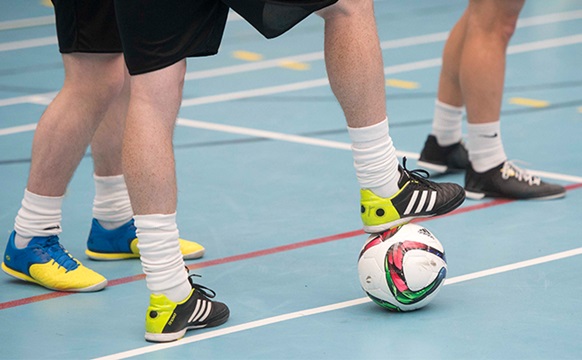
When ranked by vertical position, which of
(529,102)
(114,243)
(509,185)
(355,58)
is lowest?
(529,102)

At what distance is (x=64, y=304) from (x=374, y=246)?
107 cm

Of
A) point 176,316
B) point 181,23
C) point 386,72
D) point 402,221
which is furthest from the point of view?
point 386,72

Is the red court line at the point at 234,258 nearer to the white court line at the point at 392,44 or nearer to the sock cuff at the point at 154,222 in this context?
the sock cuff at the point at 154,222

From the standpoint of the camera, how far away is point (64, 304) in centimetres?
372

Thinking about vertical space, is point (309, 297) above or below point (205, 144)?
above

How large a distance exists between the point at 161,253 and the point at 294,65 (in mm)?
5020

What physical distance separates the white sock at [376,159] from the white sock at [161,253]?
61cm

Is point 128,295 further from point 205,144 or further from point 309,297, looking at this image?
point 205,144

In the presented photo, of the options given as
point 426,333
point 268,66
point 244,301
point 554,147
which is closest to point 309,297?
point 244,301

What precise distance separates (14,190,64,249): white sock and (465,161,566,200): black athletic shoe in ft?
6.27

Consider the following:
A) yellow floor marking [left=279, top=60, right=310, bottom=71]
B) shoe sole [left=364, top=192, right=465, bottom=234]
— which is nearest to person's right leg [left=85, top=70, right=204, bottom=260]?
shoe sole [left=364, top=192, right=465, bottom=234]

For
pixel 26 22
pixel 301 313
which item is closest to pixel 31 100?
pixel 26 22

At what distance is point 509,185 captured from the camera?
4.85 metres

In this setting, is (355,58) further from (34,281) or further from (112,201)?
(34,281)
